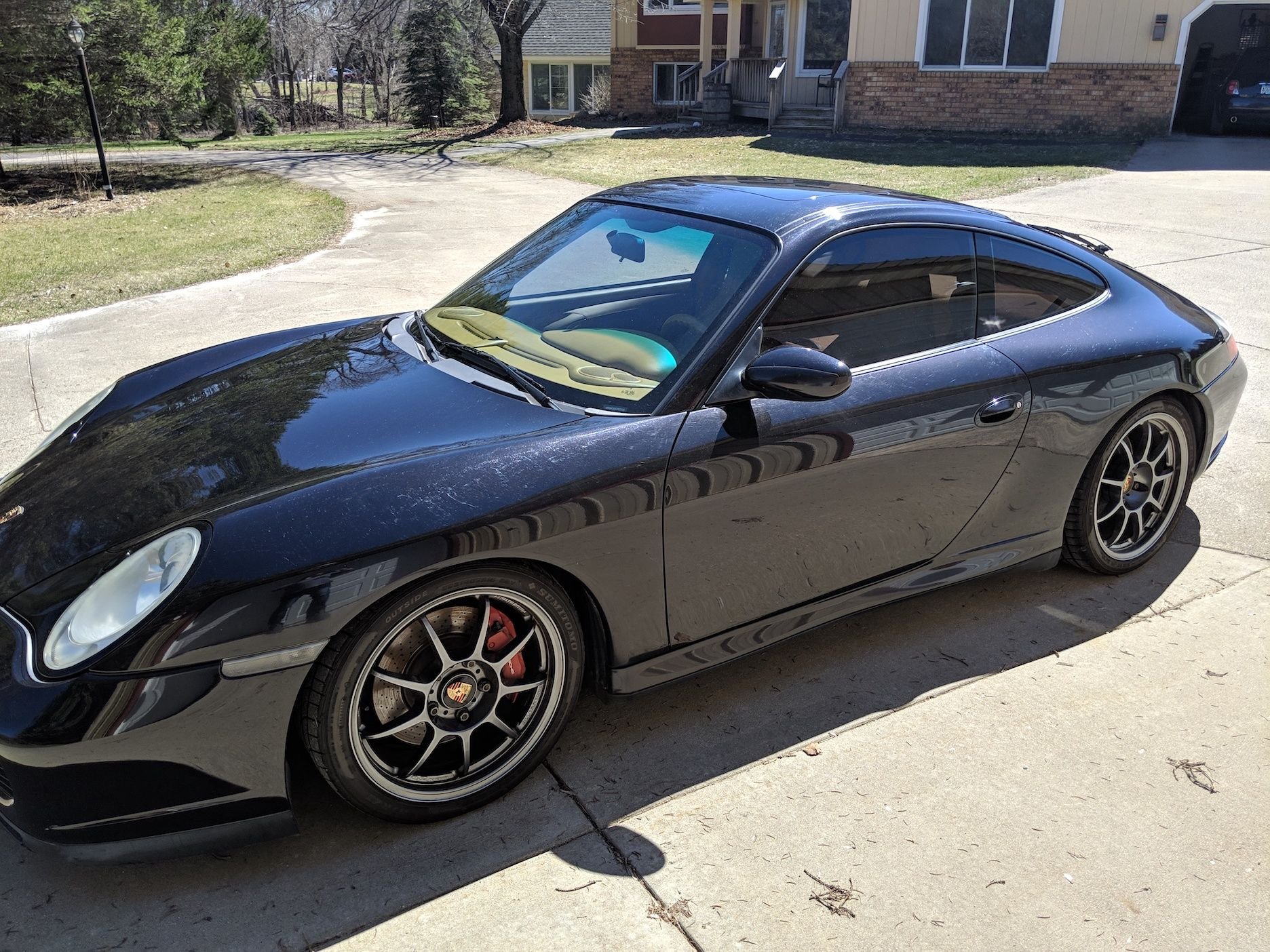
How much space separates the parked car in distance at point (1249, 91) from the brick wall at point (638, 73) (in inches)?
571

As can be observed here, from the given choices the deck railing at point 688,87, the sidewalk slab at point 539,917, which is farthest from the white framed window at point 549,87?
the sidewalk slab at point 539,917

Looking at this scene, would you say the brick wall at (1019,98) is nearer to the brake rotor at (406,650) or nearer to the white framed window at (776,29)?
the white framed window at (776,29)

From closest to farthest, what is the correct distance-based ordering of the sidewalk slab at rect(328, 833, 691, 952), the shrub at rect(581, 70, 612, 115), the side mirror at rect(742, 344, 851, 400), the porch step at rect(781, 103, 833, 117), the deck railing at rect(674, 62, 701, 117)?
the sidewalk slab at rect(328, 833, 691, 952) → the side mirror at rect(742, 344, 851, 400) → the porch step at rect(781, 103, 833, 117) → the deck railing at rect(674, 62, 701, 117) → the shrub at rect(581, 70, 612, 115)

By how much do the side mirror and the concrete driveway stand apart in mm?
1011

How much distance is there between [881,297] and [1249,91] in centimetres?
2176

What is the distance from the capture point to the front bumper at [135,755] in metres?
2.10

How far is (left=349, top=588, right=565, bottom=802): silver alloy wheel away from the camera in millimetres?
2406

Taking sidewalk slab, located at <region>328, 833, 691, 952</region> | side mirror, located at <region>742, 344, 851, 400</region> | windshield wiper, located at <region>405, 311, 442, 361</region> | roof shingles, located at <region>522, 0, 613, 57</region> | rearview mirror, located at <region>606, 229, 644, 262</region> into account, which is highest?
roof shingles, located at <region>522, 0, 613, 57</region>

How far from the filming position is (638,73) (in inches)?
1205

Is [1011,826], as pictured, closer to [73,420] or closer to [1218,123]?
[73,420]

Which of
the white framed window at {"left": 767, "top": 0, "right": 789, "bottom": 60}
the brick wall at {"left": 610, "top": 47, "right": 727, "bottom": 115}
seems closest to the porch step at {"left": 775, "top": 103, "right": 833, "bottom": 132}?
the white framed window at {"left": 767, "top": 0, "right": 789, "bottom": 60}

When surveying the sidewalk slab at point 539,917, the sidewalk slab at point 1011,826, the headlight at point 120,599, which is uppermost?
the headlight at point 120,599

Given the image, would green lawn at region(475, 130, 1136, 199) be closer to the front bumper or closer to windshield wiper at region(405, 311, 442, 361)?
windshield wiper at region(405, 311, 442, 361)

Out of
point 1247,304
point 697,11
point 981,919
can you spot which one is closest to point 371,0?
point 697,11
